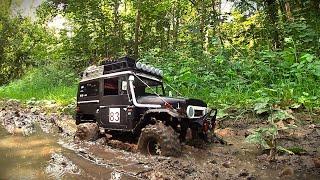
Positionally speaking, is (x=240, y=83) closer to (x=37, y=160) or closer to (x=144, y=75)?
(x=144, y=75)

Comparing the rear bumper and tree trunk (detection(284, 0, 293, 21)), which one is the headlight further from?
tree trunk (detection(284, 0, 293, 21))

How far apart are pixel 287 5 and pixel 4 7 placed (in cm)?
2767

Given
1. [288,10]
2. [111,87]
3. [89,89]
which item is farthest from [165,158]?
[288,10]

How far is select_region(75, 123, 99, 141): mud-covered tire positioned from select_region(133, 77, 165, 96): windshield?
1457 millimetres

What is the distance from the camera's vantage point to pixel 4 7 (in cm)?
3331

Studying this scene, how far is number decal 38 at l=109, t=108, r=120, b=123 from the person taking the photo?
7.94 meters

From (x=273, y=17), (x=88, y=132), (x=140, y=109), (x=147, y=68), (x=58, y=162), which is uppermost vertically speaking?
(x=273, y=17)

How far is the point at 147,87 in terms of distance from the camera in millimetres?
8164

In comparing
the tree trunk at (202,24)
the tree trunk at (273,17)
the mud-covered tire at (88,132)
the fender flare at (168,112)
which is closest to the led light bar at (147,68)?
the fender flare at (168,112)

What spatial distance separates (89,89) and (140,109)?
2.10m

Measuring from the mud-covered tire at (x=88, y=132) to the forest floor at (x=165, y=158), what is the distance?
0.15 metres

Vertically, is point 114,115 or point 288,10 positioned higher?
point 288,10

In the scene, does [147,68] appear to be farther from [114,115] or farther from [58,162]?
[58,162]

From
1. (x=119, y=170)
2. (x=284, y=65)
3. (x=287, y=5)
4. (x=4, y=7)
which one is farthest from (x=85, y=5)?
(x=4, y=7)
